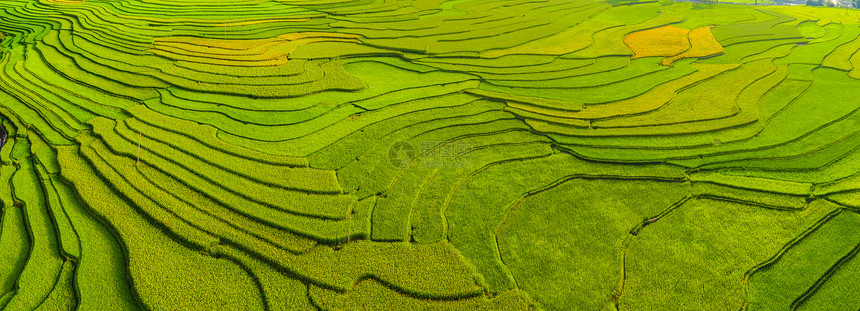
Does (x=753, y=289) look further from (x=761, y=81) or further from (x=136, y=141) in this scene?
(x=136, y=141)

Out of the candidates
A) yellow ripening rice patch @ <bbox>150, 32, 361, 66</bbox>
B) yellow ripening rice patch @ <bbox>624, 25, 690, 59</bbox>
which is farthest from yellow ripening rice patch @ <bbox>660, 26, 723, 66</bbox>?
yellow ripening rice patch @ <bbox>150, 32, 361, 66</bbox>

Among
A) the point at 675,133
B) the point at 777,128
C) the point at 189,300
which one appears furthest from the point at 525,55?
the point at 189,300

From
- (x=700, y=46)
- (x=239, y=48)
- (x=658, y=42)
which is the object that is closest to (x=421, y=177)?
(x=239, y=48)

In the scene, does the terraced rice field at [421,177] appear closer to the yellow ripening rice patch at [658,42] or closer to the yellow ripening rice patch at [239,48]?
the yellow ripening rice patch at [239,48]

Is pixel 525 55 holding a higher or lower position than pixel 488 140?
higher

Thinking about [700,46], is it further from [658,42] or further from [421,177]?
[421,177]

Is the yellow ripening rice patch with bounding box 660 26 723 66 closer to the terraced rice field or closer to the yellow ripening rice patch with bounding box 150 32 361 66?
the terraced rice field
